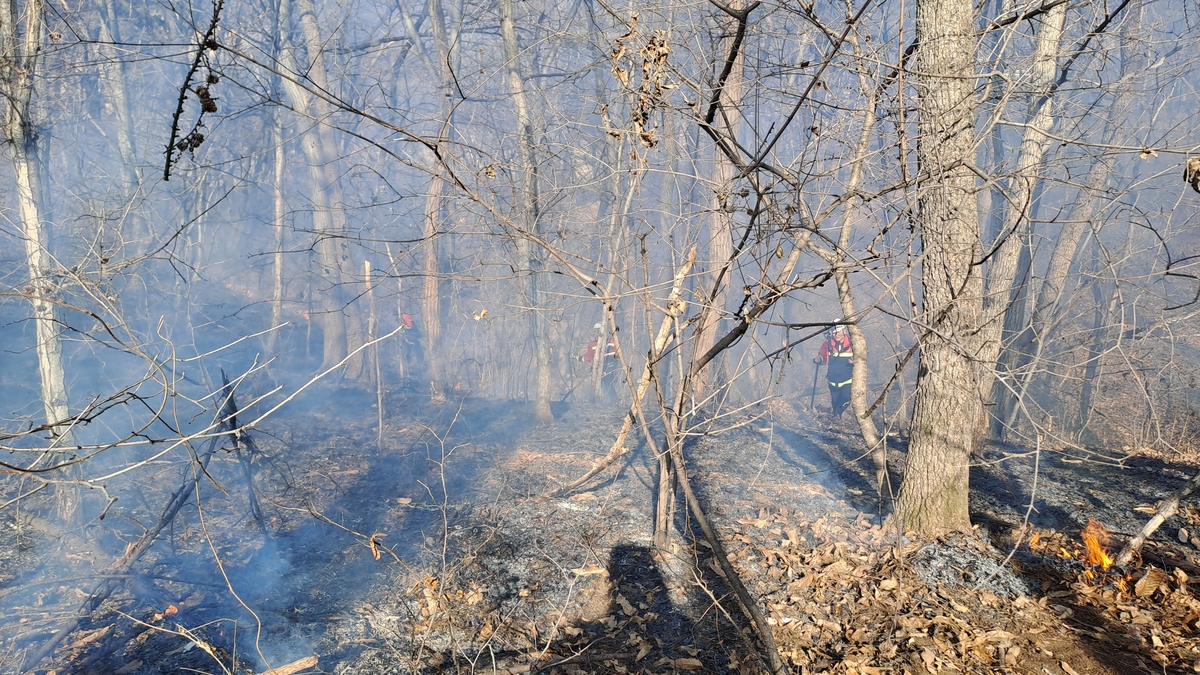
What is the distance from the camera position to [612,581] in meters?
5.62

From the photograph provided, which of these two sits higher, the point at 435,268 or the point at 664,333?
the point at 435,268

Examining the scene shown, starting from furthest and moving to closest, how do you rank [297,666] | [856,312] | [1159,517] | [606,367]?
[606,367] < [856,312] < [1159,517] < [297,666]

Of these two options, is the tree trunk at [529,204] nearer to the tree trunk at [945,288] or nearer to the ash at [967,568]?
the tree trunk at [945,288]

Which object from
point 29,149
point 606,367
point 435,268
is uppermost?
point 29,149

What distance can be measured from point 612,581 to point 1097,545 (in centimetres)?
396

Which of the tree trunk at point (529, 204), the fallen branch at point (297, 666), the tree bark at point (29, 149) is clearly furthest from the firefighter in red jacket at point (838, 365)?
the tree bark at point (29, 149)

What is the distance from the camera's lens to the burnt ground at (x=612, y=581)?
4.52 m

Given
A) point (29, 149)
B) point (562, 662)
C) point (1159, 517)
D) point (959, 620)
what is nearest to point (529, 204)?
point (29, 149)

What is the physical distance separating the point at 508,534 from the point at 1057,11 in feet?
28.3

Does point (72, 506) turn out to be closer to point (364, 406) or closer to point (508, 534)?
point (508, 534)

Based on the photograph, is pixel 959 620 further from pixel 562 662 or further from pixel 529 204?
pixel 529 204

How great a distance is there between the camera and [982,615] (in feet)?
15.5

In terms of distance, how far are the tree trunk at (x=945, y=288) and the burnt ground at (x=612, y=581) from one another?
47 cm

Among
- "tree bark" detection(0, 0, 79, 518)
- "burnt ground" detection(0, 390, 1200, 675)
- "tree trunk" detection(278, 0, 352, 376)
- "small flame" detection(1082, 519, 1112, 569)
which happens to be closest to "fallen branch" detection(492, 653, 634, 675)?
"burnt ground" detection(0, 390, 1200, 675)
